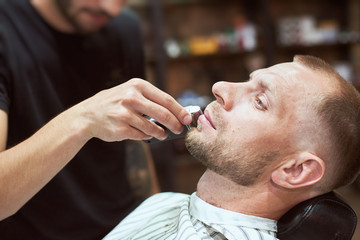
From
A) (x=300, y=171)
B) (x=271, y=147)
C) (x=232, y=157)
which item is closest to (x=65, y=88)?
(x=232, y=157)

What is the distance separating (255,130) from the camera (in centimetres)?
131

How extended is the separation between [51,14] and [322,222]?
140 centimetres

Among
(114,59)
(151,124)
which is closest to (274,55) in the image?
(114,59)

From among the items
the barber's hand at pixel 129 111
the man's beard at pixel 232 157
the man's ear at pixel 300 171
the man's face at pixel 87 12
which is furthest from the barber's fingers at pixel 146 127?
the man's face at pixel 87 12

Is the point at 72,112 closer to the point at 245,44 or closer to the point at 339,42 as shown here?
the point at 245,44

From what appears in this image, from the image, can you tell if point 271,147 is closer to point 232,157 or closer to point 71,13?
point 232,157

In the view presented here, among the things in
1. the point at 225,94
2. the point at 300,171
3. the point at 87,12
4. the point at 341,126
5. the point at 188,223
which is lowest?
the point at 188,223

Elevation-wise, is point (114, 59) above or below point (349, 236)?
above

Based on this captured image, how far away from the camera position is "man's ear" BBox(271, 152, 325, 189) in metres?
1.28

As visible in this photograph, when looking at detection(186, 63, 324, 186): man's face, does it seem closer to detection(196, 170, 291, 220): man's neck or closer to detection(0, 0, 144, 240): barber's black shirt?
detection(196, 170, 291, 220): man's neck

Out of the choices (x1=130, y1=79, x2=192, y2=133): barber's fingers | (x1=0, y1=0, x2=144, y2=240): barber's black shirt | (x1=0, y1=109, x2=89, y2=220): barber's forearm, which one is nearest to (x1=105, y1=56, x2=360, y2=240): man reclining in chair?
(x1=130, y1=79, x2=192, y2=133): barber's fingers

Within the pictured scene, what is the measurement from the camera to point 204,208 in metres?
1.37

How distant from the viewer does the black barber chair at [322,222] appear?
1.24 m

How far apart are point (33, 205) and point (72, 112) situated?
71 centimetres
